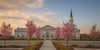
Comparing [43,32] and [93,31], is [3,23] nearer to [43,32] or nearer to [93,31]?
[93,31]

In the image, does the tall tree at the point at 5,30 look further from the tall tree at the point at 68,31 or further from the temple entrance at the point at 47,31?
the temple entrance at the point at 47,31

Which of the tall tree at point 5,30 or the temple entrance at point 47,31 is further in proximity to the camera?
the temple entrance at point 47,31

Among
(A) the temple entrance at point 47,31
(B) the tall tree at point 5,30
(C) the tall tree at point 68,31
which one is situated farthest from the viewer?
(A) the temple entrance at point 47,31

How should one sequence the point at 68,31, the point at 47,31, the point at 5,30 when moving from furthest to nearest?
the point at 47,31 < the point at 5,30 < the point at 68,31

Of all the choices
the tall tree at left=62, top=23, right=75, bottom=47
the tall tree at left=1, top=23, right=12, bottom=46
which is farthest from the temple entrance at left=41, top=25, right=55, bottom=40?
the tall tree at left=62, top=23, right=75, bottom=47

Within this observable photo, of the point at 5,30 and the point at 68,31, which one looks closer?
the point at 68,31

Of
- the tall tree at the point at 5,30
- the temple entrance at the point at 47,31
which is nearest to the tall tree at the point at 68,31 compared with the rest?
the tall tree at the point at 5,30

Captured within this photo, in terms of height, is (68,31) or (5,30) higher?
(5,30)

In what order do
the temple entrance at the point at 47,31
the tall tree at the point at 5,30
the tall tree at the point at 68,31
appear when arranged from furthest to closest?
the temple entrance at the point at 47,31
the tall tree at the point at 5,30
the tall tree at the point at 68,31

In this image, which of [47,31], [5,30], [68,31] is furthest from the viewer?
[47,31]

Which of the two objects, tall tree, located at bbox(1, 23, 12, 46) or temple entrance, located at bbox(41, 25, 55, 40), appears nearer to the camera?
tall tree, located at bbox(1, 23, 12, 46)

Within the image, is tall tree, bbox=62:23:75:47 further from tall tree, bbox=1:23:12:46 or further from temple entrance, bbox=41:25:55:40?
temple entrance, bbox=41:25:55:40

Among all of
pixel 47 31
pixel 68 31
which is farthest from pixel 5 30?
pixel 47 31

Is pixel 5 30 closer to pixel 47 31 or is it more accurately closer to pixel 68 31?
pixel 68 31
